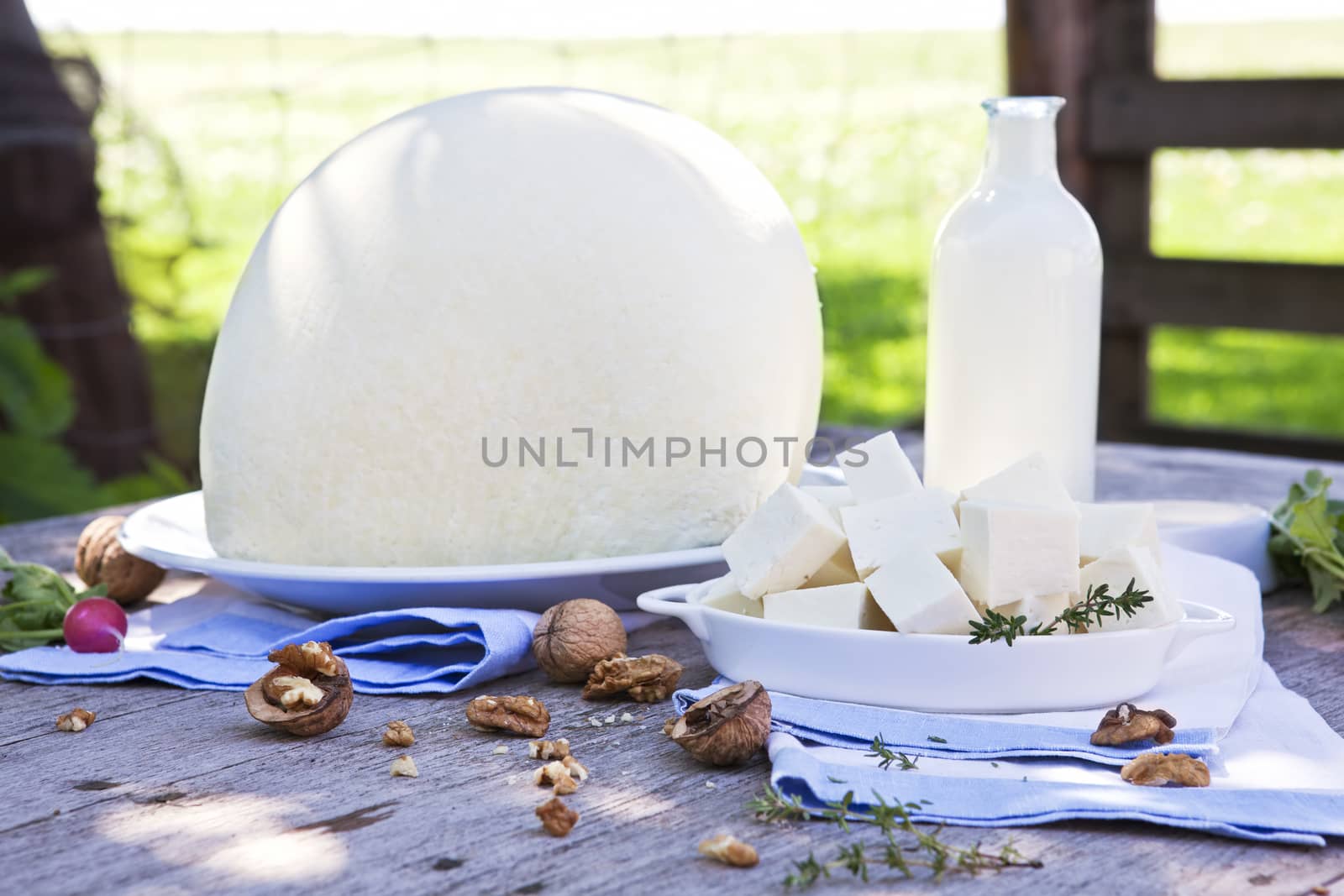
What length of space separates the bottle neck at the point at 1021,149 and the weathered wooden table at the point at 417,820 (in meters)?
0.52

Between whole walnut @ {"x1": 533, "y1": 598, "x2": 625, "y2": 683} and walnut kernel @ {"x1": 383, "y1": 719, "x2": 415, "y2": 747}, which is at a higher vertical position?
whole walnut @ {"x1": 533, "y1": 598, "x2": 625, "y2": 683}

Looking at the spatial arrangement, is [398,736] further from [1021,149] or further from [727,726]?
[1021,149]

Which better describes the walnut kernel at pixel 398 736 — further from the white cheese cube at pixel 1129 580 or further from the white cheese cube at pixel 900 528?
the white cheese cube at pixel 1129 580

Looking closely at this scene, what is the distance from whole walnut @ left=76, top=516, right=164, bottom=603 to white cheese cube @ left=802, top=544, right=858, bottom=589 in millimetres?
687

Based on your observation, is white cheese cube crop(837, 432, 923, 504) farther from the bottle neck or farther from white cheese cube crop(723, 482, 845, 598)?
the bottle neck

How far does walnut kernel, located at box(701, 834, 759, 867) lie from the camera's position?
769mm

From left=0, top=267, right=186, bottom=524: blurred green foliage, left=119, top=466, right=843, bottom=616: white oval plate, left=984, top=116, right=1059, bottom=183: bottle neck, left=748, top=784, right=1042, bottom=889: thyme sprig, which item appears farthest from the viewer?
left=0, top=267, right=186, bottom=524: blurred green foliage

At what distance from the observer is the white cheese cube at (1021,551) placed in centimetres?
96

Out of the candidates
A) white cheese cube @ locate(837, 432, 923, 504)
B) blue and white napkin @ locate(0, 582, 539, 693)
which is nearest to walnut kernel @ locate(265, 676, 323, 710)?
blue and white napkin @ locate(0, 582, 539, 693)

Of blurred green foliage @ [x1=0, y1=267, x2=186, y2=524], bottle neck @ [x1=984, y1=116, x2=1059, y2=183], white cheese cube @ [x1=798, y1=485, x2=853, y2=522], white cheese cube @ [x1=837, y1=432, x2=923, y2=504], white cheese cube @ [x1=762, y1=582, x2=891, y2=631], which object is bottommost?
blurred green foliage @ [x1=0, y1=267, x2=186, y2=524]

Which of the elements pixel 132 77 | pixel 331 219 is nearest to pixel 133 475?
pixel 132 77

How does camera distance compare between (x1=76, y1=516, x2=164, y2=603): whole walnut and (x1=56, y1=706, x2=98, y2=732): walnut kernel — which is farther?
(x1=76, y1=516, x2=164, y2=603): whole walnut

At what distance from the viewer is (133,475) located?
121 inches

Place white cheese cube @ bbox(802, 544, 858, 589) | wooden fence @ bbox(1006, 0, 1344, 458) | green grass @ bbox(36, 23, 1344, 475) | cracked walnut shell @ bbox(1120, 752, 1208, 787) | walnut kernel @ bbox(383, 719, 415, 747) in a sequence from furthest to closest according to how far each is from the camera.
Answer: green grass @ bbox(36, 23, 1344, 475) < wooden fence @ bbox(1006, 0, 1344, 458) < white cheese cube @ bbox(802, 544, 858, 589) < walnut kernel @ bbox(383, 719, 415, 747) < cracked walnut shell @ bbox(1120, 752, 1208, 787)
